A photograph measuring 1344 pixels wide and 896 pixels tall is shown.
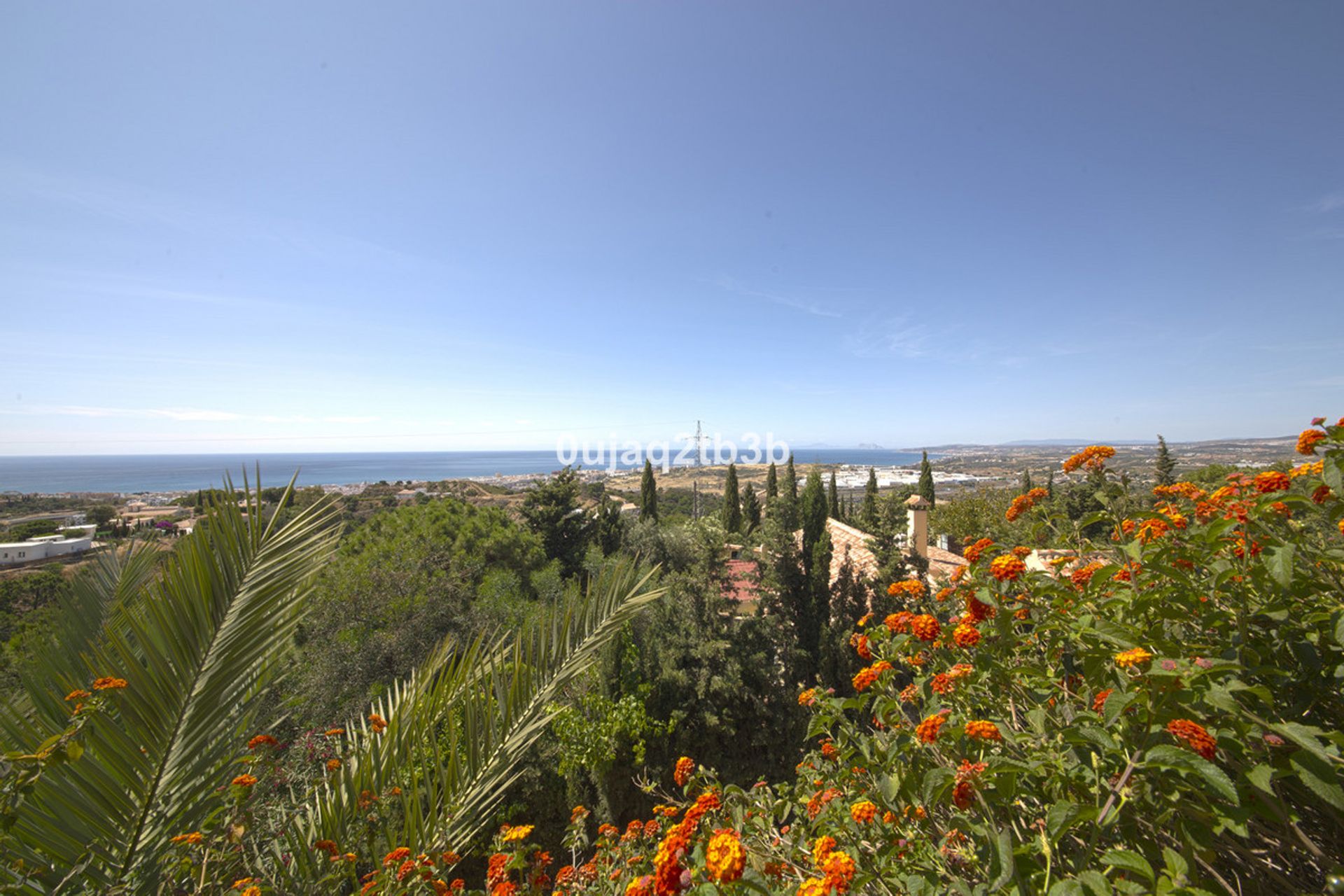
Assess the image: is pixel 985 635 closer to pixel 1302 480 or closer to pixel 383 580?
pixel 1302 480

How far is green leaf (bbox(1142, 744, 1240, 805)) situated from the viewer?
31.9 inches

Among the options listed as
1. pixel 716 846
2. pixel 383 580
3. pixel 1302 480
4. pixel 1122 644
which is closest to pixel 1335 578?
pixel 1302 480

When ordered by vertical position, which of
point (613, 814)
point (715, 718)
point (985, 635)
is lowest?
point (613, 814)

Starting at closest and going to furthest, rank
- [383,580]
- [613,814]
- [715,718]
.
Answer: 1. [613,814]
2. [715,718]
3. [383,580]

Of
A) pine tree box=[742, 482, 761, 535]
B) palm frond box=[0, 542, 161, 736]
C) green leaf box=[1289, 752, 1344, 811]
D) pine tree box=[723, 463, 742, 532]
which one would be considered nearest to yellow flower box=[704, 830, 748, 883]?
green leaf box=[1289, 752, 1344, 811]

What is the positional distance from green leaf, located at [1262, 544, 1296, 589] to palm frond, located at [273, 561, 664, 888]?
2.04 meters

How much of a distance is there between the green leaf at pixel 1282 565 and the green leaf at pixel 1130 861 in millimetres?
664

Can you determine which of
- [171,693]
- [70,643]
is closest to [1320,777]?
[171,693]

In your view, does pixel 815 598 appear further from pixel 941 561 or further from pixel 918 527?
pixel 941 561

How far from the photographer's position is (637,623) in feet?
25.6

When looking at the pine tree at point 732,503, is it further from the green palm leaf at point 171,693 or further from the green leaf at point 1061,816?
the green leaf at point 1061,816

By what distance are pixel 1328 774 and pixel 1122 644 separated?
1.09ft

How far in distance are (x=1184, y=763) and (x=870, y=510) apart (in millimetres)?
13753

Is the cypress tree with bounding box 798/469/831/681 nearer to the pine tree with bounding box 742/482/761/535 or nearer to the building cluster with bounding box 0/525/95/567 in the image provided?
the building cluster with bounding box 0/525/95/567
